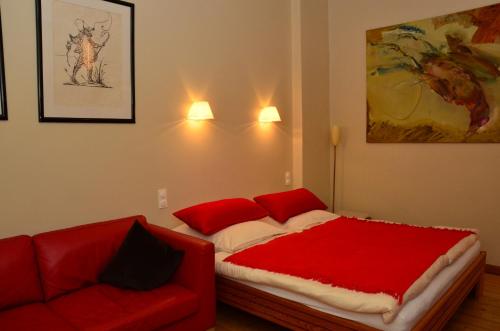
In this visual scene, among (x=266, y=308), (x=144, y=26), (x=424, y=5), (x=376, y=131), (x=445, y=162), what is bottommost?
(x=266, y=308)

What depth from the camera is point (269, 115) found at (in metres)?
3.74

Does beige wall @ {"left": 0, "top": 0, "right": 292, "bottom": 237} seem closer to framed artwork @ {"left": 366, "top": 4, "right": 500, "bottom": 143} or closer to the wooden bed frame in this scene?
the wooden bed frame

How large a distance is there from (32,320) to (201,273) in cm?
87

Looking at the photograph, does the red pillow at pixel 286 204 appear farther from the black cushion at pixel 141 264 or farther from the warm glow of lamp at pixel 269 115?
the black cushion at pixel 141 264

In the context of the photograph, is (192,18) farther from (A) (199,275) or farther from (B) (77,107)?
(A) (199,275)

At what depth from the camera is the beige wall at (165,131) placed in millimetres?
2283

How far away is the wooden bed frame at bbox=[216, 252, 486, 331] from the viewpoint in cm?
202

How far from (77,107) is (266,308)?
176 cm

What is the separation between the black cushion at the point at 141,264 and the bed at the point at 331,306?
417 mm

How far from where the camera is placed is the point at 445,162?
3777 mm

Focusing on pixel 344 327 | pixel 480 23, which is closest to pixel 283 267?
pixel 344 327

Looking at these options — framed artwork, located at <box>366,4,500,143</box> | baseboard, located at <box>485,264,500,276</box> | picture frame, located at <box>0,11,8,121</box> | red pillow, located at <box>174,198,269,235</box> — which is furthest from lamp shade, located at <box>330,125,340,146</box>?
picture frame, located at <box>0,11,8,121</box>

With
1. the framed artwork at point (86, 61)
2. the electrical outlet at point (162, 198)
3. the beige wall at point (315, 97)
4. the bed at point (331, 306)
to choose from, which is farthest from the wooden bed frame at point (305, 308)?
the beige wall at point (315, 97)

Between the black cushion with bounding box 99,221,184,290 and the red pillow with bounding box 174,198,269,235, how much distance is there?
0.53m
